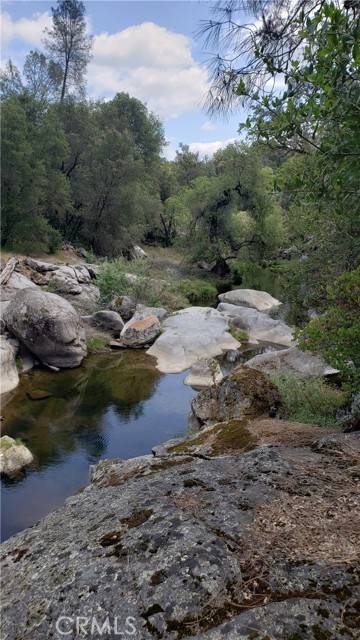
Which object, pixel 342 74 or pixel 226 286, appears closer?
pixel 342 74

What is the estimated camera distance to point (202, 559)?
2926mm

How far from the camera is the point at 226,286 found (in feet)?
110

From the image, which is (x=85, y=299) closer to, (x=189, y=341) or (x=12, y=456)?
(x=189, y=341)

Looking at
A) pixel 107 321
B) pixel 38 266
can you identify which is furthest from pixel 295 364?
pixel 38 266

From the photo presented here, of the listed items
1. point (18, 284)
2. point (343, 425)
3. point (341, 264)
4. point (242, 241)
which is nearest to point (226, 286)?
point (242, 241)

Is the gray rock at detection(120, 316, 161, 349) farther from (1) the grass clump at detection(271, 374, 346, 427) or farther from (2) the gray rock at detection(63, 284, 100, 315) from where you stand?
(1) the grass clump at detection(271, 374, 346, 427)

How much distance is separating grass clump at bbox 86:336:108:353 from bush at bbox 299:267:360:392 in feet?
43.7

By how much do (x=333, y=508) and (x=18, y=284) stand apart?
18.4m

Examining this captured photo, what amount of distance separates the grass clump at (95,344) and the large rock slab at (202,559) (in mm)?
13739

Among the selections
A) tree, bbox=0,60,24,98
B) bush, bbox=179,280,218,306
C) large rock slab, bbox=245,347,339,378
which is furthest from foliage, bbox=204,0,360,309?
tree, bbox=0,60,24,98

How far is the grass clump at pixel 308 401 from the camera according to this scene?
313 inches

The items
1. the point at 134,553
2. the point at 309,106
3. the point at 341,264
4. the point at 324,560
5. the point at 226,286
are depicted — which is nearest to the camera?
the point at 324,560

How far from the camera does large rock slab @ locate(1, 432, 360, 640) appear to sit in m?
2.53

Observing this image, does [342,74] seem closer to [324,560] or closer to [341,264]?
[324,560]
